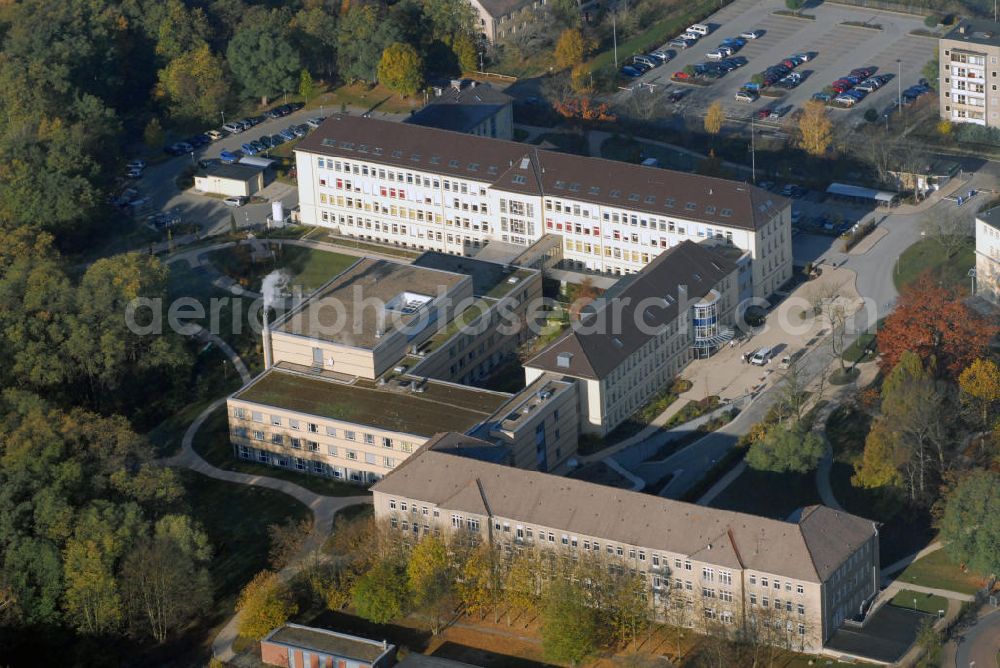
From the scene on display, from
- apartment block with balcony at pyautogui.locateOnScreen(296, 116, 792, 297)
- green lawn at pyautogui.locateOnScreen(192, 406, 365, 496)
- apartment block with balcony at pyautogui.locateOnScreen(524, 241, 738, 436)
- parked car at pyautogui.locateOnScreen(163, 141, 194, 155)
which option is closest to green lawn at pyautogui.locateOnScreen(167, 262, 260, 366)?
green lawn at pyautogui.locateOnScreen(192, 406, 365, 496)

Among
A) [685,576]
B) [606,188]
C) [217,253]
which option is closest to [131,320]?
[217,253]

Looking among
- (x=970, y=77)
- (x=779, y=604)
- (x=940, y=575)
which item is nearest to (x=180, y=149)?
(x=970, y=77)

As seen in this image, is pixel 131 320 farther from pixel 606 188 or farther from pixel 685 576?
pixel 685 576

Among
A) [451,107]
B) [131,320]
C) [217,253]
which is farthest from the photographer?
[451,107]

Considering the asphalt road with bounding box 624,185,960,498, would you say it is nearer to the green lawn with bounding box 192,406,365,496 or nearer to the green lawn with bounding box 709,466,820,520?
the green lawn with bounding box 709,466,820,520

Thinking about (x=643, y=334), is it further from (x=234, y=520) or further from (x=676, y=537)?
(x=234, y=520)

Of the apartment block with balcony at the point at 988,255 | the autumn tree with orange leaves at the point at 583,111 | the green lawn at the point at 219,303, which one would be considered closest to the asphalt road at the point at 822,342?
the apartment block with balcony at the point at 988,255
